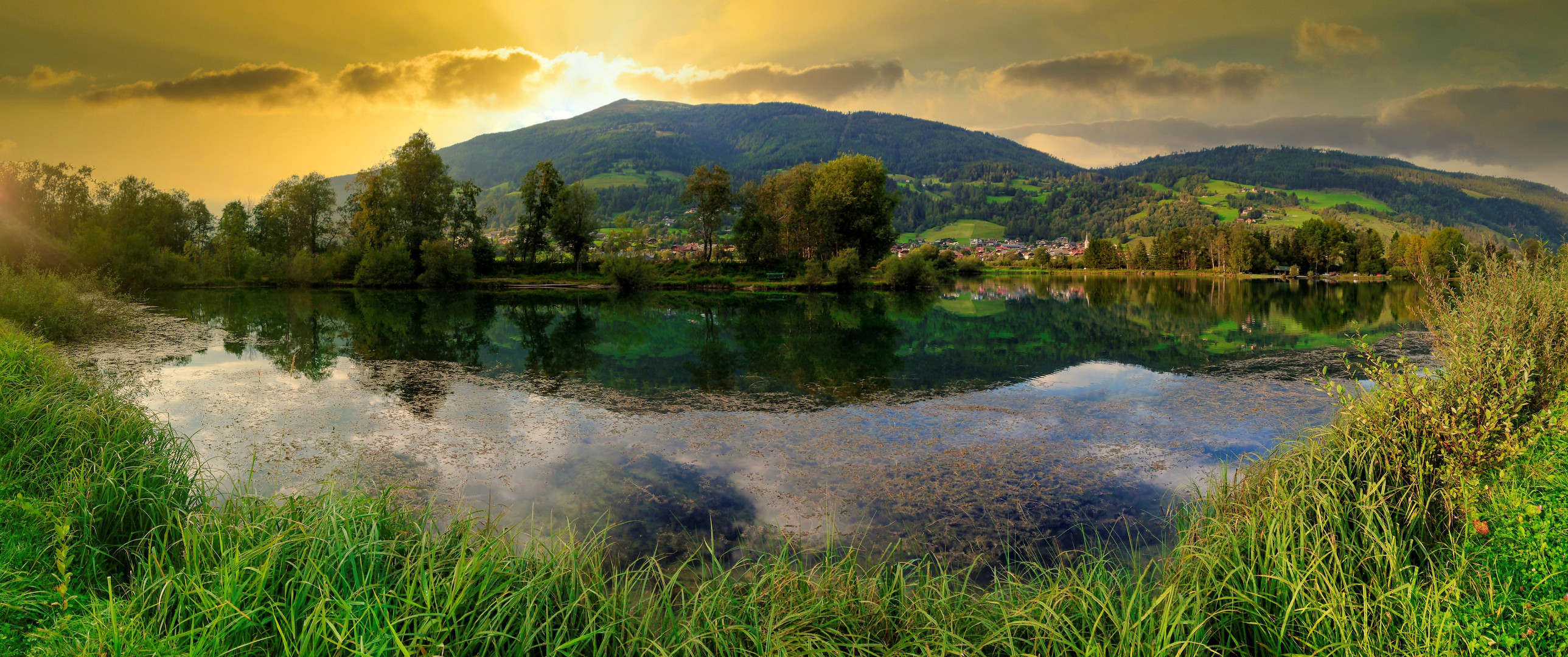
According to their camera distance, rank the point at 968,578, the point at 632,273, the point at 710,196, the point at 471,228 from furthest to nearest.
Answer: the point at 471,228
the point at 710,196
the point at 632,273
the point at 968,578

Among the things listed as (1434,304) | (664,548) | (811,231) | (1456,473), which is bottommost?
(664,548)

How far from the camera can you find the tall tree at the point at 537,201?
179 feet

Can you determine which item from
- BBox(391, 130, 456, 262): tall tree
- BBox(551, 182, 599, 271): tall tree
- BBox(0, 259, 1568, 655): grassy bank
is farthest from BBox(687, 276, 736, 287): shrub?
BBox(0, 259, 1568, 655): grassy bank

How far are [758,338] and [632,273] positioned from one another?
29929 millimetres

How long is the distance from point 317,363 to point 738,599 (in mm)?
16565

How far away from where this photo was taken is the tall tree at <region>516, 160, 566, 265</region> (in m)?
54.7

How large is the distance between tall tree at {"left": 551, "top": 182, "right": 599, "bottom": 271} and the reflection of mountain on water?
12704 mm

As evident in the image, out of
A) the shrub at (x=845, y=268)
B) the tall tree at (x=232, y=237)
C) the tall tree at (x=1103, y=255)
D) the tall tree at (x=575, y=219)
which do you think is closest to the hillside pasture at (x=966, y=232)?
the tall tree at (x=1103, y=255)

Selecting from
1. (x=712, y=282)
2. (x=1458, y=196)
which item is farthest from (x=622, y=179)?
(x=1458, y=196)

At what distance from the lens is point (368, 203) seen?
172 feet

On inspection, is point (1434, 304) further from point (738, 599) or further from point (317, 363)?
point (317, 363)

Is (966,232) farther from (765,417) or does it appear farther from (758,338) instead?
(765,417)

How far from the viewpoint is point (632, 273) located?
49.6 metres


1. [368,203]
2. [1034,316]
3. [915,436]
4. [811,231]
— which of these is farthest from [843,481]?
[368,203]
